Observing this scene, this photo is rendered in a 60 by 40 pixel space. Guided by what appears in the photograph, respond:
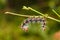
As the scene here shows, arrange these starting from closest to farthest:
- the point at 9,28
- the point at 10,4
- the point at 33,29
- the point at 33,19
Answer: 1. the point at 33,19
2. the point at 33,29
3. the point at 9,28
4. the point at 10,4

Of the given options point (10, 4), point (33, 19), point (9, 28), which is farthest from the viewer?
point (10, 4)

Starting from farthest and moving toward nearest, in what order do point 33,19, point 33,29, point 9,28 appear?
point 9,28 < point 33,29 < point 33,19

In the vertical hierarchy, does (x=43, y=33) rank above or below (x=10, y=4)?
below

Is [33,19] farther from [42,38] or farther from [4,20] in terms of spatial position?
[4,20]

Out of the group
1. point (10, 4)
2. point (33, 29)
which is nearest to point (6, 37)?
point (33, 29)

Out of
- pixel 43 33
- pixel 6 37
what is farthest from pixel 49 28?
pixel 6 37

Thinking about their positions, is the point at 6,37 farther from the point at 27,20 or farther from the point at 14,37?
the point at 27,20

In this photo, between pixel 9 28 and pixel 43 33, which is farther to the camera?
pixel 9 28

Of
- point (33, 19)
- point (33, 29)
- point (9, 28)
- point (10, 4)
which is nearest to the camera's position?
point (33, 19)

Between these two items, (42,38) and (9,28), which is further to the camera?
(9,28)
